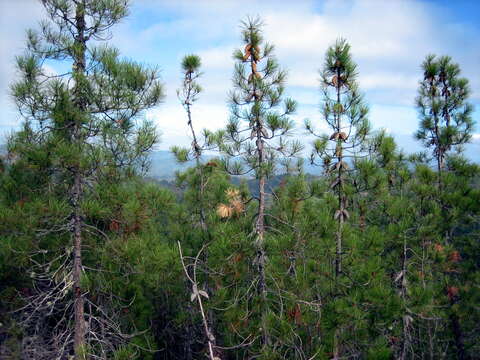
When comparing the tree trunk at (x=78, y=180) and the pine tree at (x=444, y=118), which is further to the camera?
the pine tree at (x=444, y=118)

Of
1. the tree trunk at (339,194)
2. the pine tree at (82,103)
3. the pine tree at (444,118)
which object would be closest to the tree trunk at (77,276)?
the pine tree at (82,103)

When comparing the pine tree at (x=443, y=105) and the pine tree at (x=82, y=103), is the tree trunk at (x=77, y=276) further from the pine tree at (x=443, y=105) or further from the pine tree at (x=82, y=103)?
the pine tree at (x=443, y=105)

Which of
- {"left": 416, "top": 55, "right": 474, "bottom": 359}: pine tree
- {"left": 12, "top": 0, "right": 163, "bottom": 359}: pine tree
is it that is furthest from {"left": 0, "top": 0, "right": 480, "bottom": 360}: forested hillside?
{"left": 416, "top": 55, "right": 474, "bottom": 359}: pine tree

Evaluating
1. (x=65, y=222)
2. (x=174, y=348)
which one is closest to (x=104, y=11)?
(x=65, y=222)

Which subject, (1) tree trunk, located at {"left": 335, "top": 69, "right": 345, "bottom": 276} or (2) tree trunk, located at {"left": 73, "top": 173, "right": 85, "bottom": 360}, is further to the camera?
(1) tree trunk, located at {"left": 335, "top": 69, "right": 345, "bottom": 276}

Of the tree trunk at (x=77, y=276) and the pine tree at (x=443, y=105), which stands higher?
the pine tree at (x=443, y=105)

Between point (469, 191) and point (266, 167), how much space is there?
19.0 ft

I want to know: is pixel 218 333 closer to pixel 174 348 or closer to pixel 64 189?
pixel 174 348

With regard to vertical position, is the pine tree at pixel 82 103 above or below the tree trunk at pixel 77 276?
above

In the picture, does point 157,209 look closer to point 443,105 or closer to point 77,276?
point 77,276

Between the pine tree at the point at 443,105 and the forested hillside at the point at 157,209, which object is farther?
the pine tree at the point at 443,105

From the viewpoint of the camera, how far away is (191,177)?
6.84 meters

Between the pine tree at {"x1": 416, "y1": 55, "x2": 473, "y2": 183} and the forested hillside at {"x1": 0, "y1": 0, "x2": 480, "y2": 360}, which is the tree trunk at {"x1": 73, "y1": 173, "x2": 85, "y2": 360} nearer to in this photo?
the forested hillside at {"x1": 0, "y1": 0, "x2": 480, "y2": 360}

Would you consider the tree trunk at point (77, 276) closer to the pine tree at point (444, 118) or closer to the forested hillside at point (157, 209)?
the forested hillside at point (157, 209)
